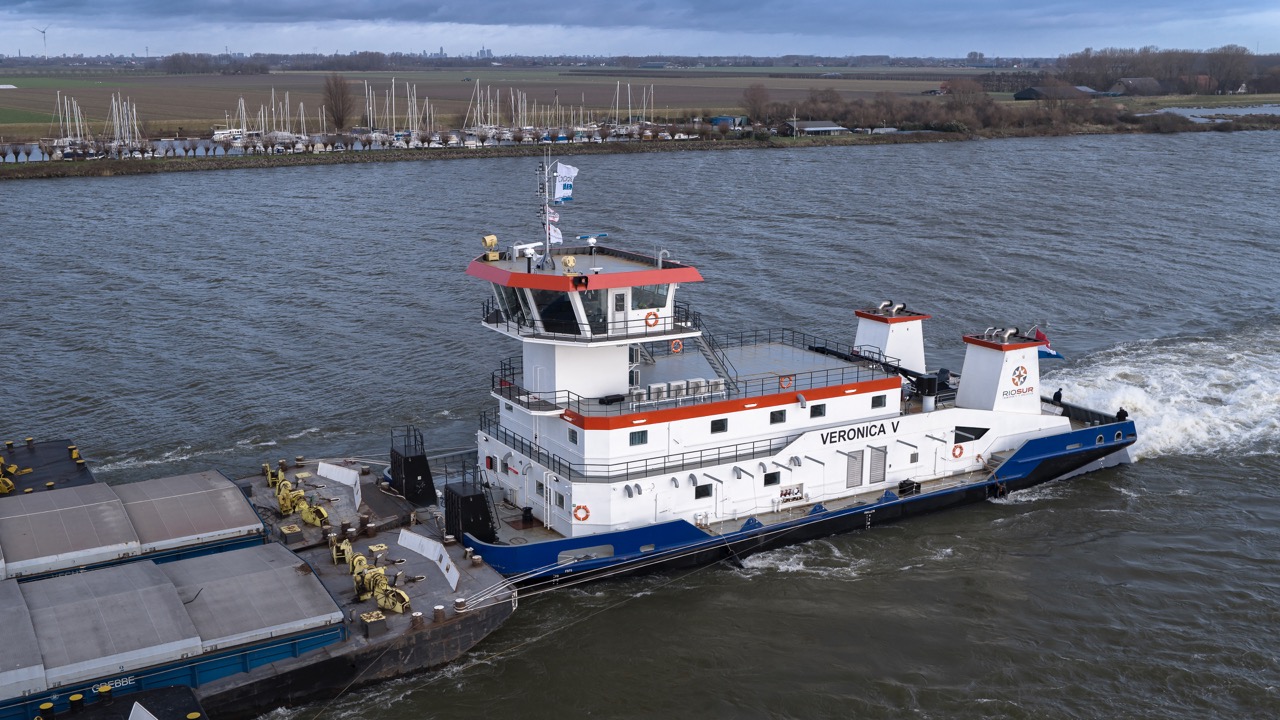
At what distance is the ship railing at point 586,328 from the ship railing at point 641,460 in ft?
8.18

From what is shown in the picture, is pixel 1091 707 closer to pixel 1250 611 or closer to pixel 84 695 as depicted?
pixel 1250 611

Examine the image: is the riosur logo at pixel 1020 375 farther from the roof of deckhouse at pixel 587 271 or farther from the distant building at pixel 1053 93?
the distant building at pixel 1053 93

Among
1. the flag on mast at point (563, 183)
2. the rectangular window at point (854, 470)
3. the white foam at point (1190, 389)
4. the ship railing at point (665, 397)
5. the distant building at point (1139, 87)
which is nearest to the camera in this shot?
the ship railing at point (665, 397)

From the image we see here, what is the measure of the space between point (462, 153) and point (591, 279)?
80.2 metres

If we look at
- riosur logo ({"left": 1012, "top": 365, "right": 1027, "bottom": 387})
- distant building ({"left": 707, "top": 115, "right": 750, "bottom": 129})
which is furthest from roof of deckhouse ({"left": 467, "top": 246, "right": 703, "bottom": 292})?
distant building ({"left": 707, "top": 115, "right": 750, "bottom": 129})

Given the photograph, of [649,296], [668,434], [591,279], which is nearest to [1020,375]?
[668,434]

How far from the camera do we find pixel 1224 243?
2141 inches

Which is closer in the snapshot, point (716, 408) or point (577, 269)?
point (577, 269)

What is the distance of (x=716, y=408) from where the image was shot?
22422mm

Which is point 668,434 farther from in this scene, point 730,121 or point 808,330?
point 730,121

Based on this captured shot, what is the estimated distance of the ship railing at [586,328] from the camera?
843 inches

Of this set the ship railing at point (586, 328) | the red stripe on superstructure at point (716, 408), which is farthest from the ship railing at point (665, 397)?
the ship railing at point (586, 328)

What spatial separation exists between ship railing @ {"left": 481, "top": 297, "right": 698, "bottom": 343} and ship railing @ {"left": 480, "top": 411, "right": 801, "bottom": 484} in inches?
98.2

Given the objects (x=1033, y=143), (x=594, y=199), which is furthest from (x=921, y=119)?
(x=594, y=199)
